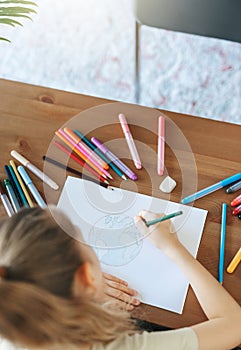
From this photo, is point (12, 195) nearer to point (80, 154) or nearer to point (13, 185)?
point (13, 185)

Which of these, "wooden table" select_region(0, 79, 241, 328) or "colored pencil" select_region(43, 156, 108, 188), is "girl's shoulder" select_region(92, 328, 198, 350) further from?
"colored pencil" select_region(43, 156, 108, 188)

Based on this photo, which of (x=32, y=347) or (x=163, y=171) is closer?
(x=32, y=347)

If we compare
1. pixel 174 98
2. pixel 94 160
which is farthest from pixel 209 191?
pixel 174 98

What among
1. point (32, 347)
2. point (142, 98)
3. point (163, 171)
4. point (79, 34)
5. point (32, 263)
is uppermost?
point (79, 34)

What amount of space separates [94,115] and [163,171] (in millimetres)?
183

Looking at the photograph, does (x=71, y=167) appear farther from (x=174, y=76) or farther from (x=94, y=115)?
(x=174, y=76)

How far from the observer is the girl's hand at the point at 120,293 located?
100cm

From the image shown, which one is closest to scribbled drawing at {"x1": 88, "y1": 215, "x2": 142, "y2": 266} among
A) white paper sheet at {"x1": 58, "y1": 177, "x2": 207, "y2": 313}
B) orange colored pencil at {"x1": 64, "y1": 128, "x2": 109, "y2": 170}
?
white paper sheet at {"x1": 58, "y1": 177, "x2": 207, "y2": 313}

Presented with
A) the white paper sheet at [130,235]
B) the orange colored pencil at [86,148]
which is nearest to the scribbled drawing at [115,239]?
the white paper sheet at [130,235]

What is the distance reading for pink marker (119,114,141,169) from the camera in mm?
1127

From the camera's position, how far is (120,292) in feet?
3.32

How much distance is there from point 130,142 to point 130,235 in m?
0.19

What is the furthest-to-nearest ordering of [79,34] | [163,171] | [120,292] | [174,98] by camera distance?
[79,34]
[174,98]
[163,171]
[120,292]

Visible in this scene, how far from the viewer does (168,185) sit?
1103mm
